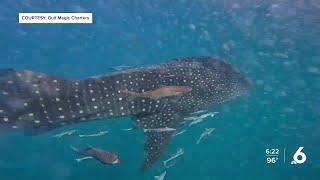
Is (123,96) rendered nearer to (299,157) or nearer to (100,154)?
(100,154)

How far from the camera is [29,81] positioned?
2.95m

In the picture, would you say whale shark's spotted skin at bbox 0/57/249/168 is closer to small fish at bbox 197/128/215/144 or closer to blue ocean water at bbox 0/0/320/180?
blue ocean water at bbox 0/0/320/180

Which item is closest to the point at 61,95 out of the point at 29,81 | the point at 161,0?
the point at 29,81

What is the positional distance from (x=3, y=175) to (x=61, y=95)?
65 cm

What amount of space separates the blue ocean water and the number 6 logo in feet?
0.12

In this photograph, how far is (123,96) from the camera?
10.3 ft

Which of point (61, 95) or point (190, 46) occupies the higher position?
point (190, 46)

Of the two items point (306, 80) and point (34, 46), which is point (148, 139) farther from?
point (306, 80)

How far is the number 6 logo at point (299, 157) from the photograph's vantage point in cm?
342

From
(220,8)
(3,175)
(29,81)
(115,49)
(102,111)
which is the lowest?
(3,175)

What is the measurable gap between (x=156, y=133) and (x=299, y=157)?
1.15m

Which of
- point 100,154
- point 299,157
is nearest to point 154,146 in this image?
point 100,154

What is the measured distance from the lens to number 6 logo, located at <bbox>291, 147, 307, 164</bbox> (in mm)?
3424

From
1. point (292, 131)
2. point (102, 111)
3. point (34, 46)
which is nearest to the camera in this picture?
point (34, 46)
